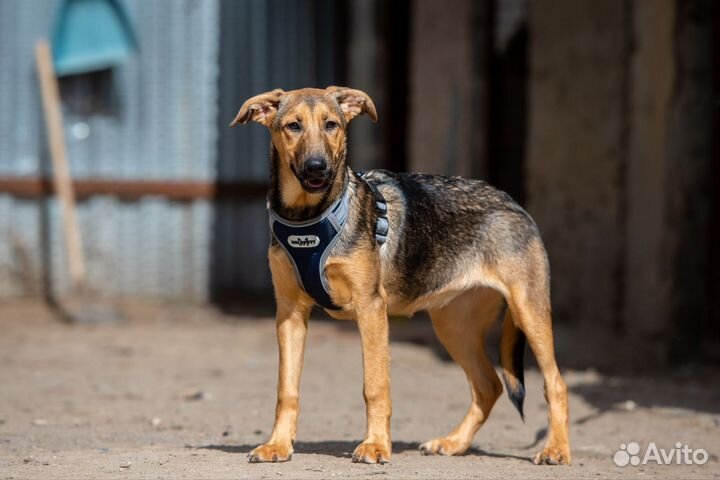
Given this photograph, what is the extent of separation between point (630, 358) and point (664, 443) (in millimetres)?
2531

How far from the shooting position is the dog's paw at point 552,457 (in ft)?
18.9

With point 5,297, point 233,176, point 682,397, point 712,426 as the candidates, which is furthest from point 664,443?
point 5,297

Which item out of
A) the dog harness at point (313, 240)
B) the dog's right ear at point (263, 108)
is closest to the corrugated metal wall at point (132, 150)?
the dog's right ear at point (263, 108)

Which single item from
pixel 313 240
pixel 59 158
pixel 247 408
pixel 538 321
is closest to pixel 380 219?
pixel 313 240

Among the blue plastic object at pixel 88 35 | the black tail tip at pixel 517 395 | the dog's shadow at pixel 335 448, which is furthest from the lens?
the blue plastic object at pixel 88 35

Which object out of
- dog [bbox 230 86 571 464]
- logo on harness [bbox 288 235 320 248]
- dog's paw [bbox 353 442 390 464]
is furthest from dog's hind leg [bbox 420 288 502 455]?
logo on harness [bbox 288 235 320 248]

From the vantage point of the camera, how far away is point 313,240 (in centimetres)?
534

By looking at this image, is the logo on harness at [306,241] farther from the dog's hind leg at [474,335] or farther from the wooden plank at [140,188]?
the wooden plank at [140,188]

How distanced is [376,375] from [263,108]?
1.40 meters

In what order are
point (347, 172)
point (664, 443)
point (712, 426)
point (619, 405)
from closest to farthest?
point (347, 172) → point (664, 443) → point (712, 426) → point (619, 405)

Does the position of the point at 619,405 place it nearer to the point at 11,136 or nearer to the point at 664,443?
the point at 664,443

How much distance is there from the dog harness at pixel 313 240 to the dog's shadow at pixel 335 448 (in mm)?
933

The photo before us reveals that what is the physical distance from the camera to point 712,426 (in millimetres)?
7344

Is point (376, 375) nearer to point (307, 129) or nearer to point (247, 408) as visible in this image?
point (307, 129)
